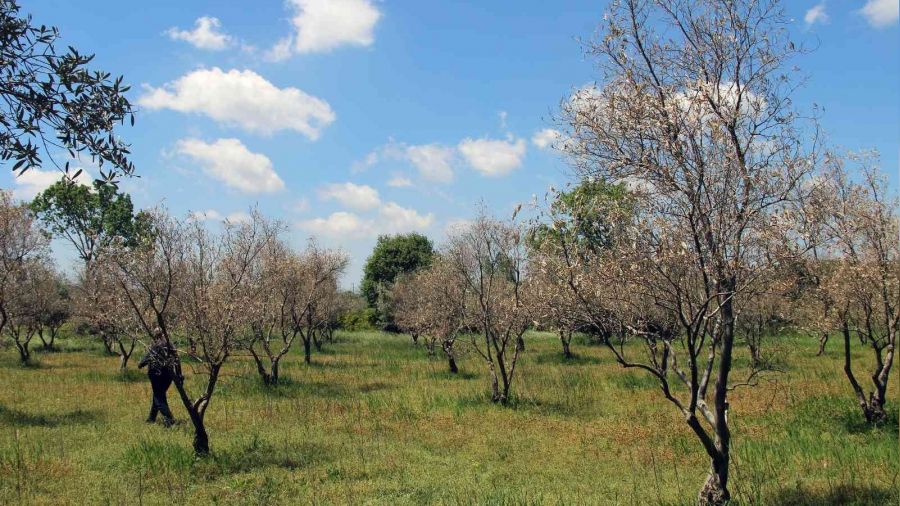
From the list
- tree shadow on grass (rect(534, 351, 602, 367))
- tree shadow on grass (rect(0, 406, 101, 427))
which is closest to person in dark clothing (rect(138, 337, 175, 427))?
tree shadow on grass (rect(0, 406, 101, 427))

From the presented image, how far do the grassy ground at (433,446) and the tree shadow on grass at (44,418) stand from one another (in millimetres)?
80

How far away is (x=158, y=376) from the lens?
1520 centimetres

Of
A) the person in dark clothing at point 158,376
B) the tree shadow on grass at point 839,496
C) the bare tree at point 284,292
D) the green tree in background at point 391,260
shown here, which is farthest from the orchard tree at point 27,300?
the green tree in background at point 391,260

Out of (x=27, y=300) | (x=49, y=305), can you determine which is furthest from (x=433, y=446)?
(x=49, y=305)

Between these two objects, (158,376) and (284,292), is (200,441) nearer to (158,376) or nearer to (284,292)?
(158,376)

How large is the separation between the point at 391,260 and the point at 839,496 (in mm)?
69546

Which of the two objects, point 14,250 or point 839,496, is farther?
point 14,250

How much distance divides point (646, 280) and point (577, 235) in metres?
1.24

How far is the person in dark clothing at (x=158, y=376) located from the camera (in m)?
13.9

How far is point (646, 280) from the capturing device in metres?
7.74

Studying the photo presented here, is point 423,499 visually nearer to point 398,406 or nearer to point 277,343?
point 398,406

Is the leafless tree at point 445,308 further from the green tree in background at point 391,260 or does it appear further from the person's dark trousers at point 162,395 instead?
the green tree in background at point 391,260

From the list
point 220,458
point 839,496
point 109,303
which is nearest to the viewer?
point 839,496

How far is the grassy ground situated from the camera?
9.94 metres
